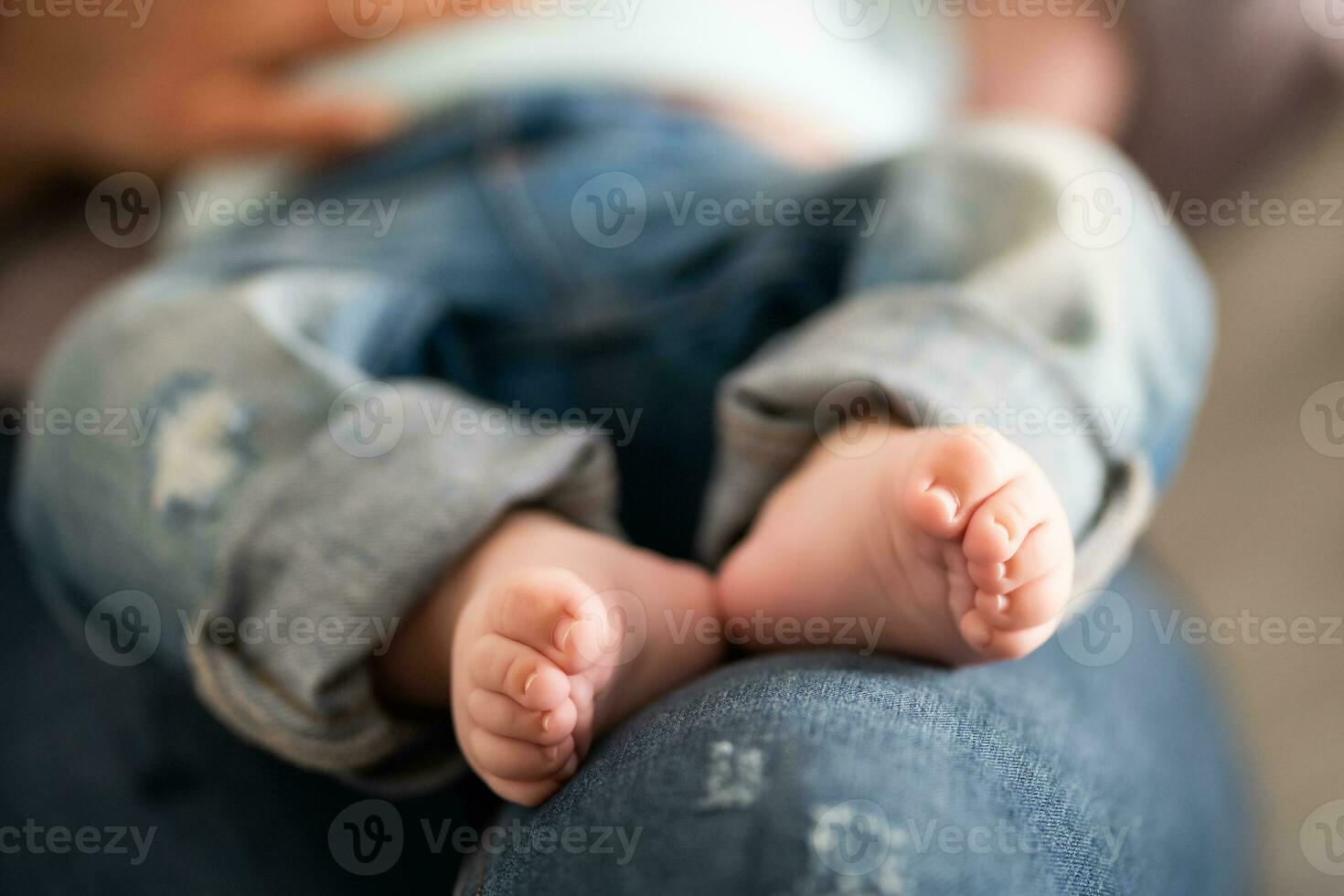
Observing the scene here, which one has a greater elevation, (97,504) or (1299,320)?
(97,504)

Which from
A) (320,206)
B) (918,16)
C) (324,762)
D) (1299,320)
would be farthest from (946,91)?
(324,762)

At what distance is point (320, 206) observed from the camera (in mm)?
786

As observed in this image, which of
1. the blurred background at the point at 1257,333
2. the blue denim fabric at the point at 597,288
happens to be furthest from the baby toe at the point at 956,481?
the blurred background at the point at 1257,333

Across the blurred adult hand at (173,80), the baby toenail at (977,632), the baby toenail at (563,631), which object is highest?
the blurred adult hand at (173,80)

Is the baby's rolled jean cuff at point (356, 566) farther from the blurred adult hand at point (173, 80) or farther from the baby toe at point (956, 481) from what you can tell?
the blurred adult hand at point (173, 80)

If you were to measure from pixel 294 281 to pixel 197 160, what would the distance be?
35 centimetres

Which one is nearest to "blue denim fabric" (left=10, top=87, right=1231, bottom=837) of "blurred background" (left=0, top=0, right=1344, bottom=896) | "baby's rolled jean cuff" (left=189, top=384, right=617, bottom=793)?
"baby's rolled jean cuff" (left=189, top=384, right=617, bottom=793)

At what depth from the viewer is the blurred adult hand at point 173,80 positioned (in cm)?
84

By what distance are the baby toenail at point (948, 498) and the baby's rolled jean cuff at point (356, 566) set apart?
0.20 metres

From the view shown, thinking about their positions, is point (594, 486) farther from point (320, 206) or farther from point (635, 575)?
point (320, 206)

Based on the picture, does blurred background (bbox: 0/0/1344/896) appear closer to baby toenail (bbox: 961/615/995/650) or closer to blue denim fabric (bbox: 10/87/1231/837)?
blue denim fabric (bbox: 10/87/1231/837)

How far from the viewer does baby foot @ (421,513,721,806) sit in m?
0.37

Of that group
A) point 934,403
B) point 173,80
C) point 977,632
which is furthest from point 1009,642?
point 173,80

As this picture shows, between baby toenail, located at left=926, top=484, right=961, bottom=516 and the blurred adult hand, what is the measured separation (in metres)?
0.64
